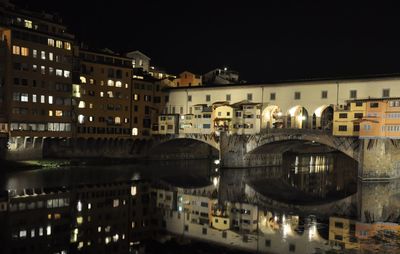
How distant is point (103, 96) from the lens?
67.4 metres

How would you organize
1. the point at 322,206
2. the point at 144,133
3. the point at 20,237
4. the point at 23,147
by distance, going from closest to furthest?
the point at 20,237 < the point at 322,206 < the point at 23,147 < the point at 144,133

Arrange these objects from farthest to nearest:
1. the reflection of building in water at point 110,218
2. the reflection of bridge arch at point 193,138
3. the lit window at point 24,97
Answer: the reflection of bridge arch at point 193,138, the lit window at point 24,97, the reflection of building in water at point 110,218

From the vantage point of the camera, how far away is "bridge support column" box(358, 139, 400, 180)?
4784 centimetres

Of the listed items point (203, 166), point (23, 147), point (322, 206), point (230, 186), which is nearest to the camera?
point (322, 206)

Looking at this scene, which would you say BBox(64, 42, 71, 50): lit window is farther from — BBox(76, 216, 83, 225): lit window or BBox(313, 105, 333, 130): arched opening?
BBox(76, 216, 83, 225): lit window

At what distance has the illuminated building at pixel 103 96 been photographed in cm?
6444

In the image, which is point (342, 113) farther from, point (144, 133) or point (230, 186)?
point (144, 133)

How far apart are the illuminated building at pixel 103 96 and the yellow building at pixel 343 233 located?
44.7 meters

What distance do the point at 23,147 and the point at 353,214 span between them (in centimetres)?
4307

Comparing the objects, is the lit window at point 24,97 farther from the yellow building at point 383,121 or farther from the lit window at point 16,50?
the yellow building at point 383,121

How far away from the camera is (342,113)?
5228cm

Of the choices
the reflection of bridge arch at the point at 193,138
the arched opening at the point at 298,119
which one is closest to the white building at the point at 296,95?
the arched opening at the point at 298,119

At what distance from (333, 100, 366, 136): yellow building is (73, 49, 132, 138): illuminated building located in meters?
35.0

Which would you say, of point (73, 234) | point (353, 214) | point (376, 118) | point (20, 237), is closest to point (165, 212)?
point (73, 234)
